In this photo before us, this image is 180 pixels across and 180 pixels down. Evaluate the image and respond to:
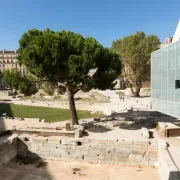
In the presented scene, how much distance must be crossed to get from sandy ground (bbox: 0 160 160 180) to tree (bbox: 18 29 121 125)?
6442 millimetres

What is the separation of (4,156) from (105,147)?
773 cm

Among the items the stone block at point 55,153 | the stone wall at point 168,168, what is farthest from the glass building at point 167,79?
the stone block at point 55,153

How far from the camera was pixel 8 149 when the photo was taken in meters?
16.2

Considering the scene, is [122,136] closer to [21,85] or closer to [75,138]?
[75,138]

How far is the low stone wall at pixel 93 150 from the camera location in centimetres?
1555

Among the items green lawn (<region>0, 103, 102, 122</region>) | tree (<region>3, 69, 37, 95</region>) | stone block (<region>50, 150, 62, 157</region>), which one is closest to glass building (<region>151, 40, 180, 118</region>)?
stone block (<region>50, 150, 62, 157</region>)

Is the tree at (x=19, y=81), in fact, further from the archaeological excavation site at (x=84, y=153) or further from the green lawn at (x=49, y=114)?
the green lawn at (x=49, y=114)

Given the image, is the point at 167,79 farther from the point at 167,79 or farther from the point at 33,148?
the point at 33,148

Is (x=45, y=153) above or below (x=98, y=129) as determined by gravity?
below

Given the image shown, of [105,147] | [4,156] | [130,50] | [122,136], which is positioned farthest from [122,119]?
[130,50]

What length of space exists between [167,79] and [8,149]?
1390 cm

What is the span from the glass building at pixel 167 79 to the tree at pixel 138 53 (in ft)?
80.2

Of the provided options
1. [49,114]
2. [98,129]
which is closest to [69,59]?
[98,129]

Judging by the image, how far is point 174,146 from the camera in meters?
14.8
